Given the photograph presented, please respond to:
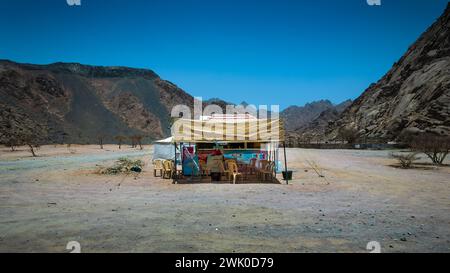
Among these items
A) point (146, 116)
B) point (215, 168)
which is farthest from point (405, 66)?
point (215, 168)

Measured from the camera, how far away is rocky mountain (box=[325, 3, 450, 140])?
2167 inches

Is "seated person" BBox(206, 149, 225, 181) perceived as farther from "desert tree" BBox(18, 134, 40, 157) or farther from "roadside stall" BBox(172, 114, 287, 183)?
"desert tree" BBox(18, 134, 40, 157)

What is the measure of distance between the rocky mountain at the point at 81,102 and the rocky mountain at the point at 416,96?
5856 centimetres

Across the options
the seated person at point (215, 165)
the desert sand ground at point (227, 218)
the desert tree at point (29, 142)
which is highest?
the desert tree at point (29, 142)

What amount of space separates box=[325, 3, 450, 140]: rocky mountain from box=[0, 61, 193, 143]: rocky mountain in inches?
2306

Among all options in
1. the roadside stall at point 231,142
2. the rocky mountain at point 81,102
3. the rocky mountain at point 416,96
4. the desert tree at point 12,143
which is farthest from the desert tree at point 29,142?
the rocky mountain at point 416,96

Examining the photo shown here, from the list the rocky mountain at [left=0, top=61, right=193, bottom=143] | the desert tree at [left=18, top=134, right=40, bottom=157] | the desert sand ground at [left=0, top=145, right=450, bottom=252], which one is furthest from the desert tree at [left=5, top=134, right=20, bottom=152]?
the desert sand ground at [left=0, top=145, right=450, bottom=252]

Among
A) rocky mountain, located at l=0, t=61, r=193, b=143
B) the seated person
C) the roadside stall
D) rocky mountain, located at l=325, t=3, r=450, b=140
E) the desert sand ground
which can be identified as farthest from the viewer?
rocky mountain, located at l=0, t=61, r=193, b=143

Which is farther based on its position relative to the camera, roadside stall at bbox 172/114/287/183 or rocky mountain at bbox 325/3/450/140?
rocky mountain at bbox 325/3/450/140

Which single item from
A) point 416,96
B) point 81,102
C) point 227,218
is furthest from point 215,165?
point 81,102

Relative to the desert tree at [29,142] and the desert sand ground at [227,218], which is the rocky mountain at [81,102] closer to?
the desert tree at [29,142]

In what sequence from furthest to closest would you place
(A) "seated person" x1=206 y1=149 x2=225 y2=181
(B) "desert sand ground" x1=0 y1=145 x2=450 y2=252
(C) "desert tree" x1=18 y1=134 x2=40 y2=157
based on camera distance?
1. (C) "desert tree" x1=18 y1=134 x2=40 y2=157
2. (A) "seated person" x1=206 y1=149 x2=225 y2=181
3. (B) "desert sand ground" x1=0 y1=145 x2=450 y2=252

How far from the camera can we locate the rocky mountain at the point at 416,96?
55031mm
